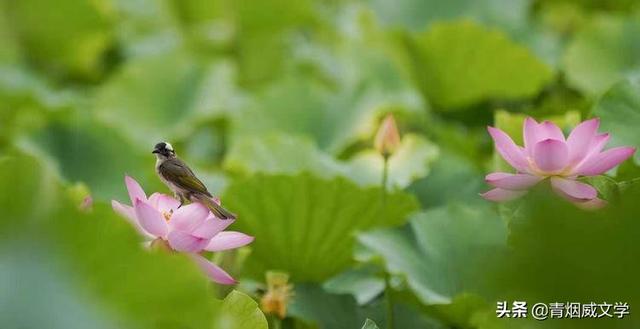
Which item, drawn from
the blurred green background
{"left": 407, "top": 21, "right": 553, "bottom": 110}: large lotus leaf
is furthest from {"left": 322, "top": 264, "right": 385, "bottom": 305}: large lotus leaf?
{"left": 407, "top": 21, "right": 553, "bottom": 110}: large lotus leaf

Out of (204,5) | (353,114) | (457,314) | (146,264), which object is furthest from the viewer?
(204,5)

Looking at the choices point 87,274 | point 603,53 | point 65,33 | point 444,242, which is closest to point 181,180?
point 87,274

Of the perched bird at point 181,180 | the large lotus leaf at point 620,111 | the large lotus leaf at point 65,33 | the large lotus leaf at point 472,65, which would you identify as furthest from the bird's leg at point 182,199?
the large lotus leaf at point 65,33

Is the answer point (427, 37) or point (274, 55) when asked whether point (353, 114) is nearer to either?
point (427, 37)

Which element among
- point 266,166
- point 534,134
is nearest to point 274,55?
point 266,166

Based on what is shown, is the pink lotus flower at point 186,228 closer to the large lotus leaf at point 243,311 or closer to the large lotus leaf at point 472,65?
the large lotus leaf at point 243,311
